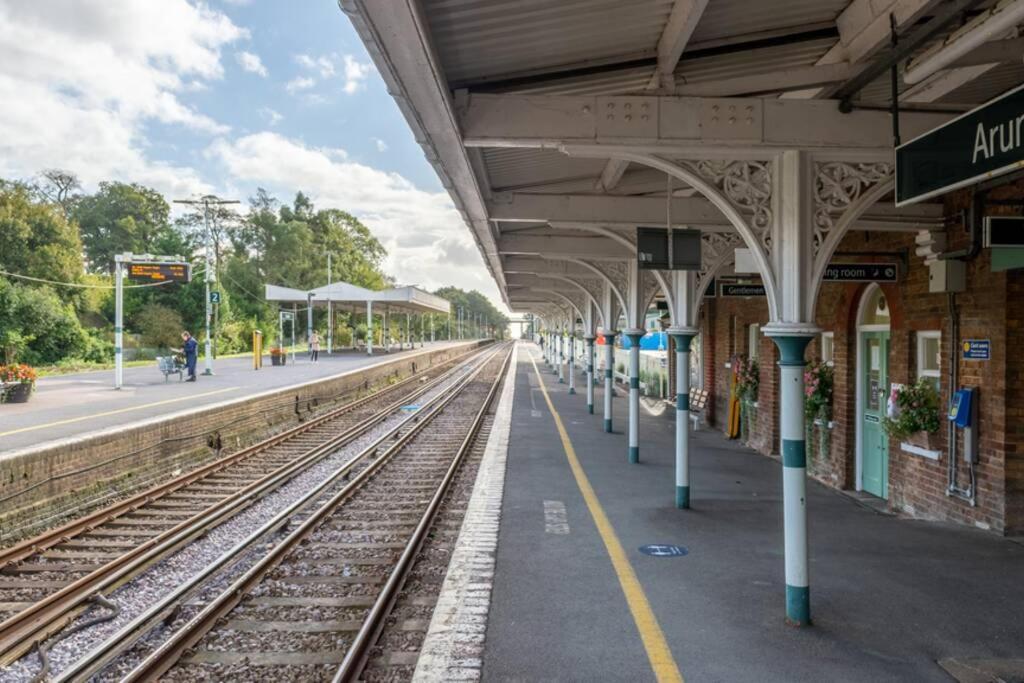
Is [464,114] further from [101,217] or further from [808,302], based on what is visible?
[101,217]

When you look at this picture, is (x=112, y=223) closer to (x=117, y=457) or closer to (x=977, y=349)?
(x=117, y=457)

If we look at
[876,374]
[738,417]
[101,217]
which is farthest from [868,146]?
[101,217]

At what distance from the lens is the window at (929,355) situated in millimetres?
7688

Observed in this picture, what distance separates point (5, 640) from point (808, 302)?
5992 millimetres

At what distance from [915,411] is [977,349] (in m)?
0.99

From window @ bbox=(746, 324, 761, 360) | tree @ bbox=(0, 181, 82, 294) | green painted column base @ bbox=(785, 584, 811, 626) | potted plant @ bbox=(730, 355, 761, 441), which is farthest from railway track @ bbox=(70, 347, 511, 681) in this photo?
tree @ bbox=(0, 181, 82, 294)

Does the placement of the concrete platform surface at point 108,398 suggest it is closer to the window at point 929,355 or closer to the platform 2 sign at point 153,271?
the platform 2 sign at point 153,271

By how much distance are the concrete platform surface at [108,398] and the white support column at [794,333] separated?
371 inches

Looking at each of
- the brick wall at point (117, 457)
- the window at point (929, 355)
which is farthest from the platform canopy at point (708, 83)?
the brick wall at point (117, 457)

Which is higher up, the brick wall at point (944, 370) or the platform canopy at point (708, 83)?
the platform canopy at point (708, 83)

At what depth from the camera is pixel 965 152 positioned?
128 inches

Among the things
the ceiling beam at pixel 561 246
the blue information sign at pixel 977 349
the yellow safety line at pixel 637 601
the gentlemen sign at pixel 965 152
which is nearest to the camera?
the gentlemen sign at pixel 965 152

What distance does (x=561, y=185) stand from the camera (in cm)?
892

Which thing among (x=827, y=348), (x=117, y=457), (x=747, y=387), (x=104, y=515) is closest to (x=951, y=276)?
(x=827, y=348)
